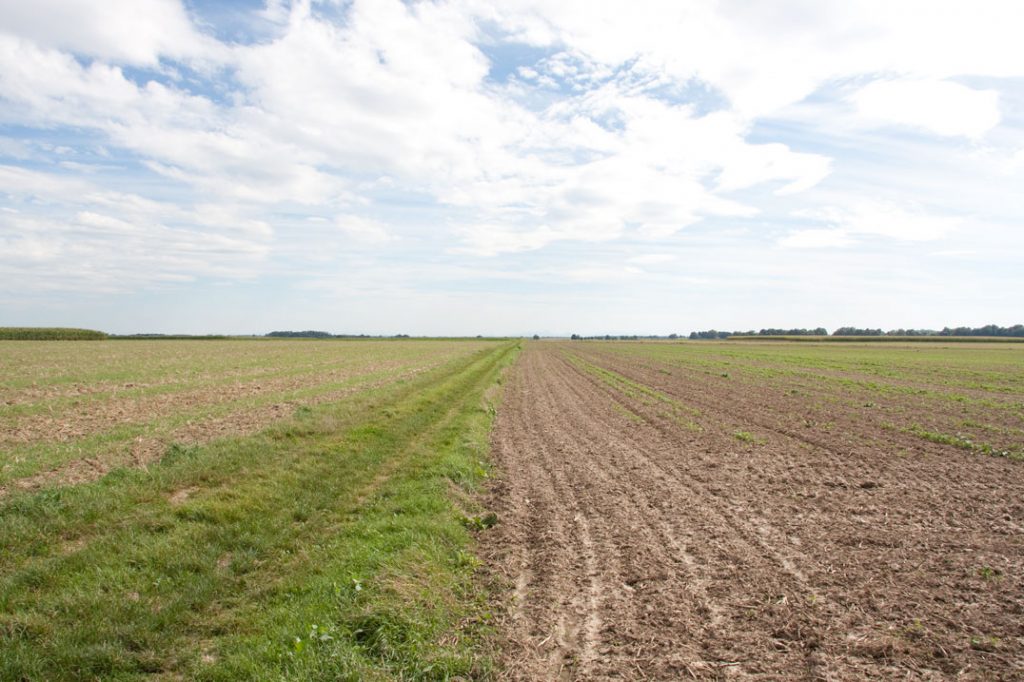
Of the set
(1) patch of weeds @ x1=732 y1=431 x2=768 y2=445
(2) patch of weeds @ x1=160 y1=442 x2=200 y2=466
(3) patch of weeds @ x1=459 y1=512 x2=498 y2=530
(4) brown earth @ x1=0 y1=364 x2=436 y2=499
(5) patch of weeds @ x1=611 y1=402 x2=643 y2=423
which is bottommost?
(3) patch of weeds @ x1=459 y1=512 x2=498 y2=530

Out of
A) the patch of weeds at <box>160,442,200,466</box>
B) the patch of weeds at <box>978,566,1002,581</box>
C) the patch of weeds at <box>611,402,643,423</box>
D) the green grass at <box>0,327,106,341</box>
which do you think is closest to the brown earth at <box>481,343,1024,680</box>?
the patch of weeds at <box>978,566,1002,581</box>

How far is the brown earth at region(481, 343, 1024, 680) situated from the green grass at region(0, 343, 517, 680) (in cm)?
89

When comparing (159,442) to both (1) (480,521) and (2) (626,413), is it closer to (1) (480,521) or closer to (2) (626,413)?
(1) (480,521)

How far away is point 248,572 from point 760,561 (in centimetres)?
608

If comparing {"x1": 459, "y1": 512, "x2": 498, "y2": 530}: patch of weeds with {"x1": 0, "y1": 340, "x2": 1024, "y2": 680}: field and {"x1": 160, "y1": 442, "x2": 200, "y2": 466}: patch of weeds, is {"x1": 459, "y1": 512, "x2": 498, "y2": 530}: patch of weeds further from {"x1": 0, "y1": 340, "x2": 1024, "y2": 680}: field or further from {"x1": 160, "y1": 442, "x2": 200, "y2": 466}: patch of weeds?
{"x1": 160, "y1": 442, "x2": 200, "y2": 466}: patch of weeds

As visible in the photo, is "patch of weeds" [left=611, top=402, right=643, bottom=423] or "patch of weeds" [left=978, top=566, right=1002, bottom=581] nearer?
"patch of weeds" [left=978, top=566, right=1002, bottom=581]

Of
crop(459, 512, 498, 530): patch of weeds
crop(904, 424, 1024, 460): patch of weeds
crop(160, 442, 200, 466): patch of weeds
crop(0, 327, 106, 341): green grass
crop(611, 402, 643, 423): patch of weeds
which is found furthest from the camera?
crop(0, 327, 106, 341): green grass

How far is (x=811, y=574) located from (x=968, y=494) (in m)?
5.62

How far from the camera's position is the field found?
15.6 ft

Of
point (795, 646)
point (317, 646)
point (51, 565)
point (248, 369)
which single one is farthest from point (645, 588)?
point (248, 369)

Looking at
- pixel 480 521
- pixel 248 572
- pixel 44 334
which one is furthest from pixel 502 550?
pixel 44 334

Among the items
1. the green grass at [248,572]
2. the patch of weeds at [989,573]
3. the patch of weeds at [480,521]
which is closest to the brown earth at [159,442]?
the green grass at [248,572]

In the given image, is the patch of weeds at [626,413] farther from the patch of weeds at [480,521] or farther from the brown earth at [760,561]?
the patch of weeds at [480,521]

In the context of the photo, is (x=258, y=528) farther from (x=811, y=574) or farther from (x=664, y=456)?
(x=664, y=456)
